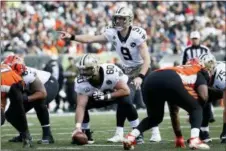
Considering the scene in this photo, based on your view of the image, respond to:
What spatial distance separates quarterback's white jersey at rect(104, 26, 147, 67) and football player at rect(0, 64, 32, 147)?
1437 mm

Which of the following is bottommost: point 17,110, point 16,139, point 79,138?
point 16,139

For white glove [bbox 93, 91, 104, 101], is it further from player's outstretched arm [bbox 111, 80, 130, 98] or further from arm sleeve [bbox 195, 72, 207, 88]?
arm sleeve [bbox 195, 72, 207, 88]

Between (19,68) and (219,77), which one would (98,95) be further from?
(219,77)

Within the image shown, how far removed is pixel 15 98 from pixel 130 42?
1665 millimetres

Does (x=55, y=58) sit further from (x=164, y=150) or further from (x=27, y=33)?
(x=164, y=150)

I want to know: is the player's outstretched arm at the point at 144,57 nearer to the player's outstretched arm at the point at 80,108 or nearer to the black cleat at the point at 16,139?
the player's outstretched arm at the point at 80,108

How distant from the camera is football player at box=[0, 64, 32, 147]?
8.68m

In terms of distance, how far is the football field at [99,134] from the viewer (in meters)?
8.74

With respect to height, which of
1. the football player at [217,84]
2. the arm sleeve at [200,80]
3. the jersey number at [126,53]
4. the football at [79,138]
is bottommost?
the football at [79,138]

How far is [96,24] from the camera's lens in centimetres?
2294

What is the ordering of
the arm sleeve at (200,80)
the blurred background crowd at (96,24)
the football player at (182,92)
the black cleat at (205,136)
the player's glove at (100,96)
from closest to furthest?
the football player at (182,92) → the arm sleeve at (200,80) → the player's glove at (100,96) → the black cleat at (205,136) → the blurred background crowd at (96,24)

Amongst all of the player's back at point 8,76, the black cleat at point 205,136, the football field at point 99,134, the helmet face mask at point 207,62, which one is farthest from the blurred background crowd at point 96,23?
the helmet face mask at point 207,62

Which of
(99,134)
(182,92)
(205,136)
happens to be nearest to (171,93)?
(182,92)

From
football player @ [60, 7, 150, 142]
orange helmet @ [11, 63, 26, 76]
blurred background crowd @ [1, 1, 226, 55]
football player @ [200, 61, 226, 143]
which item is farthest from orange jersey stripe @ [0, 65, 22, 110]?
blurred background crowd @ [1, 1, 226, 55]
